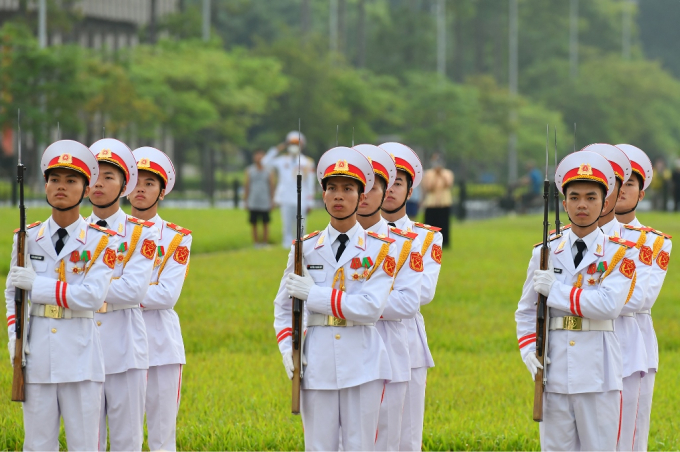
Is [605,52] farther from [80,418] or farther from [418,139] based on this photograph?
[80,418]

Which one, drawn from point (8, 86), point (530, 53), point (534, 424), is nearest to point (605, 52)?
point (530, 53)

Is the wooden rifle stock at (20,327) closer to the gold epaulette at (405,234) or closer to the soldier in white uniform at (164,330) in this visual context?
the soldier in white uniform at (164,330)

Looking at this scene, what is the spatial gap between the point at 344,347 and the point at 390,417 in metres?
0.58

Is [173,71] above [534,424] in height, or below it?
above

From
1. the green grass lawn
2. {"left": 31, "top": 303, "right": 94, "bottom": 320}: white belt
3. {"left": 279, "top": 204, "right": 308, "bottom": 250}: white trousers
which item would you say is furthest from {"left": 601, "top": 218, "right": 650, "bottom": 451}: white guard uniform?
{"left": 279, "top": 204, "right": 308, "bottom": 250}: white trousers

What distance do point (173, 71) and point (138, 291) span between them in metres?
30.5

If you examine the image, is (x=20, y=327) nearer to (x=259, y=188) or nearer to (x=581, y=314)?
(x=581, y=314)

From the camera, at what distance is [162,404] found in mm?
6371

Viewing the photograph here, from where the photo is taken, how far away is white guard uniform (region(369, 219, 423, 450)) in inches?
221

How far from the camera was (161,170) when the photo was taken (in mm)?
6656

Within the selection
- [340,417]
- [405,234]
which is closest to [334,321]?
[340,417]

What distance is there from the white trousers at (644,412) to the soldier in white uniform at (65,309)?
291cm

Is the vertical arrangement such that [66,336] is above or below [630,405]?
above

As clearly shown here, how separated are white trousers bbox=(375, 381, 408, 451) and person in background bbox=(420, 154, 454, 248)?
44.5ft
